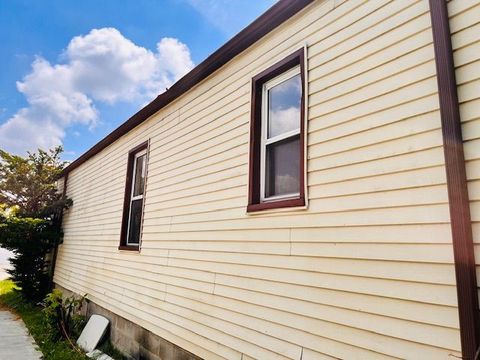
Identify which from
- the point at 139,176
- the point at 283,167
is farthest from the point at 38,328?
the point at 283,167

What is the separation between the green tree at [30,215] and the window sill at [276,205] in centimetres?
867

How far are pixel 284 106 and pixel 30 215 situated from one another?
10.2 metres

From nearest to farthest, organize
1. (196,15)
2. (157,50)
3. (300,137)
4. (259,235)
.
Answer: (300,137), (259,235), (196,15), (157,50)

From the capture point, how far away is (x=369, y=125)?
2.53 m

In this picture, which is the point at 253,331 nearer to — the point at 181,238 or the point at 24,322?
the point at 181,238

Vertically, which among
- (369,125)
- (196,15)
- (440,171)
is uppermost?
(196,15)

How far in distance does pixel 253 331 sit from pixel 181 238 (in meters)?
1.84

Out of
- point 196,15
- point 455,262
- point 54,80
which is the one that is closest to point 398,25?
point 455,262

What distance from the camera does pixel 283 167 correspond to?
11.2 feet

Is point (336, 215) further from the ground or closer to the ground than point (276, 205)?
closer to the ground

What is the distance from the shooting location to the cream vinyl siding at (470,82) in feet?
6.22

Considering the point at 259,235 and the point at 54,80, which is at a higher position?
the point at 54,80

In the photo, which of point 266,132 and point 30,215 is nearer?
point 266,132

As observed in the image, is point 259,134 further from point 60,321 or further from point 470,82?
point 60,321
